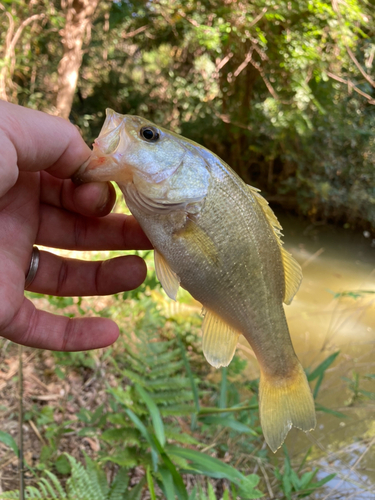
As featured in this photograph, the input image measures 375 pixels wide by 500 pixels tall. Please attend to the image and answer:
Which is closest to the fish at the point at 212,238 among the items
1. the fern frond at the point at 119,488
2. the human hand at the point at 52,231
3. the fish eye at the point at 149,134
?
the fish eye at the point at 149,134

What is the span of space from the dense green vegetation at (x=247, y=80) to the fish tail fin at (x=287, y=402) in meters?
5.98

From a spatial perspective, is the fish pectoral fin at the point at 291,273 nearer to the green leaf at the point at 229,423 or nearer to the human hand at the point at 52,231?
the human hand at the point at 52,231

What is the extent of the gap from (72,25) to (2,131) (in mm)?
5759

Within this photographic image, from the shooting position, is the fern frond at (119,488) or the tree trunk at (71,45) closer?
the fern frond at (119,488)

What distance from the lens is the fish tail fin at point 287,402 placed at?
1.50m

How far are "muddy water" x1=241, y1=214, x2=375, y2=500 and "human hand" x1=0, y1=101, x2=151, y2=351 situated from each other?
197 centimetres

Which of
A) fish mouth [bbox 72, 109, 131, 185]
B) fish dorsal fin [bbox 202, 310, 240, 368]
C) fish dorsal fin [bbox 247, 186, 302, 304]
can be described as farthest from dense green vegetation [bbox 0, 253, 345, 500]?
fish mouth [bbox 72, 109, 131, 185]

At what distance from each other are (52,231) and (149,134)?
65cm

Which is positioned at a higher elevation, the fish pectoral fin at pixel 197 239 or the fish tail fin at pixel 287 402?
the fish pectoral fin at pixel 197 239

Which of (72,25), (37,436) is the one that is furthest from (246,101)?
(37,436)

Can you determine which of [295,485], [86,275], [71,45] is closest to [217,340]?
[86,275]

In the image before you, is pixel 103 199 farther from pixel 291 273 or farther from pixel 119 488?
pixel 119 488

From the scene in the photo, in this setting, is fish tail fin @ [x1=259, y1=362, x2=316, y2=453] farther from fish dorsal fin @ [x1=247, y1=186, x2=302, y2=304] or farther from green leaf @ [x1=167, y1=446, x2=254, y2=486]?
green leaf @ [x1=167, y1=446, x2=254, y2=486]

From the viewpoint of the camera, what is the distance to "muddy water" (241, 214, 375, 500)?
3.03 metres
